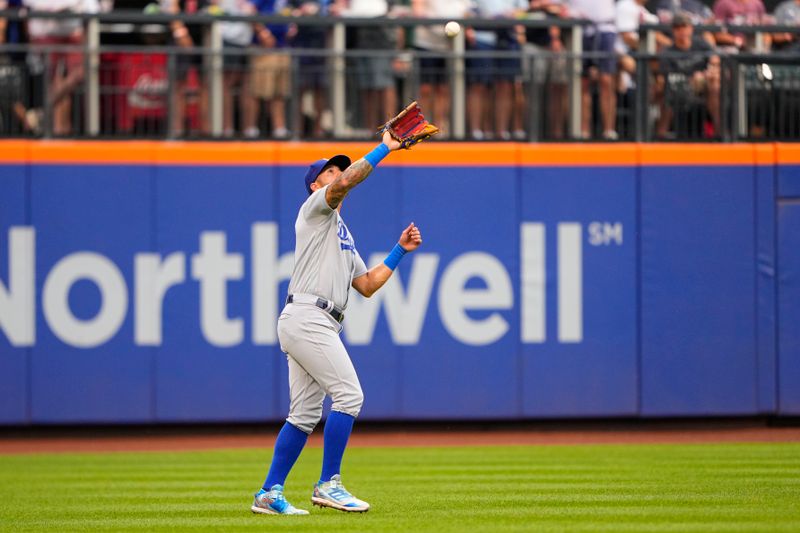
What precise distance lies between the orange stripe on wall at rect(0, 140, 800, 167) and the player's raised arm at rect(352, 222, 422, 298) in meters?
6.25

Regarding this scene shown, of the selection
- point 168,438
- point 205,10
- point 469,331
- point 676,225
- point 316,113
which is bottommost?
point 168,438

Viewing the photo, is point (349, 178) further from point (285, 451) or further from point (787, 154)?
point (787, 154)

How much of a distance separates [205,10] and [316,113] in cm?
164

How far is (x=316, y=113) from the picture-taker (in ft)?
47.7

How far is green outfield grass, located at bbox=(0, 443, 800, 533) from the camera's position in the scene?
23.5 ft

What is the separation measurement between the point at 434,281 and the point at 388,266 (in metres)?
6.65

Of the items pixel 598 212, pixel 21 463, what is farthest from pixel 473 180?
pixel 21 463

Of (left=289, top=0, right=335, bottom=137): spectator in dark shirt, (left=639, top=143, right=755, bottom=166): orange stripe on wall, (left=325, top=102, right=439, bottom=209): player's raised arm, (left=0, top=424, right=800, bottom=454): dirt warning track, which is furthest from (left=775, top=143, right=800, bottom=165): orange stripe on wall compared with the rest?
(left=325, top=102, right=439, bottom=209): player's raised arm

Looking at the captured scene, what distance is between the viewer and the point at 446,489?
9.03m

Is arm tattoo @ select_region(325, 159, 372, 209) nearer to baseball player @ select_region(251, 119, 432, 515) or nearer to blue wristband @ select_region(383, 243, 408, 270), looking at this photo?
baseball player @ select_region(251, 119, 432, 515)

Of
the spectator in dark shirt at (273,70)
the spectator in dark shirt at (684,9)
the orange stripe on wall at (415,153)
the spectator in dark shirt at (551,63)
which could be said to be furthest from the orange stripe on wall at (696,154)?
the spectator in dark shirt at (273,70)

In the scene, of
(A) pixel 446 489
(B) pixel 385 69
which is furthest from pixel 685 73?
(A) pixel 446 489

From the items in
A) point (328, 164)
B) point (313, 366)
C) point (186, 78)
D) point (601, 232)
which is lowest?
point (313, 366)

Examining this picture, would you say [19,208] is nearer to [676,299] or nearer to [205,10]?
[205,10]
